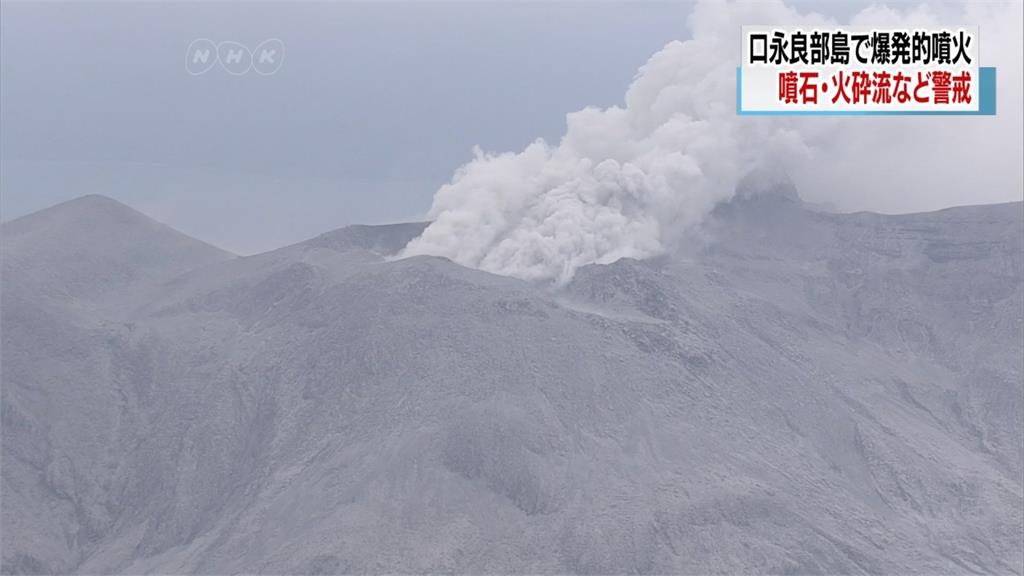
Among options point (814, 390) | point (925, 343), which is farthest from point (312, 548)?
point (925, 343)

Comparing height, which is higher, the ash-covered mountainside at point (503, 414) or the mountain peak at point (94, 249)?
the mountain peak at point (94, 249)

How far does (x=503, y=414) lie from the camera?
62906 mm

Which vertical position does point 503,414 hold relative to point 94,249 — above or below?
below

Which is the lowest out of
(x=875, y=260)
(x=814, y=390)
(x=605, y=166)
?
(x=814, y=390)

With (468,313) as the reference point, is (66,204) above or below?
above

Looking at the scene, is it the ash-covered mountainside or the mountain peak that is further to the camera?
the mountain peak

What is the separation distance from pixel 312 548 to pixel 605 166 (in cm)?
3889

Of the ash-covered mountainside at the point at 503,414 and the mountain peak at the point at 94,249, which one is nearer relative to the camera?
the ash-covered mountainside at the point at 503,414

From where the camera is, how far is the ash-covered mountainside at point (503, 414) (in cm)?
5828

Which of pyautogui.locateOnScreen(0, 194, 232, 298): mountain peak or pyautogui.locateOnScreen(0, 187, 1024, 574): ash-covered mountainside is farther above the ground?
pyautogui.locateOnScreen(0, 194, 232, 298): mountain peak

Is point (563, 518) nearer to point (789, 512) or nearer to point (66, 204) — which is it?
point (789, 512)

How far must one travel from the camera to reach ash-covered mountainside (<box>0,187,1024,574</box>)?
191 ft

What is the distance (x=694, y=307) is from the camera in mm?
75062

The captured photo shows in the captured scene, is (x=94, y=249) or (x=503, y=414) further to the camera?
(x=94, y=249)
